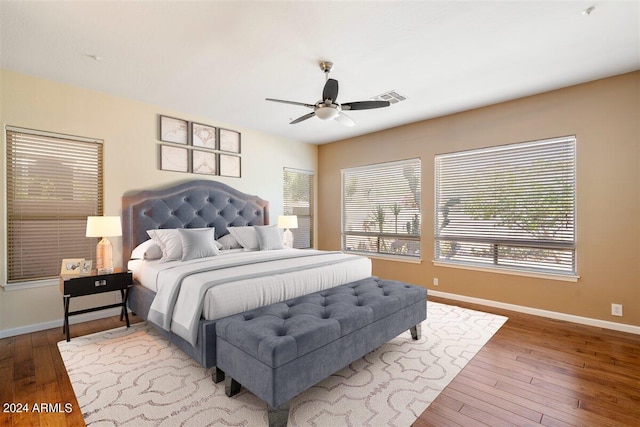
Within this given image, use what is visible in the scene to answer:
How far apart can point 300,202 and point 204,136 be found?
2.26m

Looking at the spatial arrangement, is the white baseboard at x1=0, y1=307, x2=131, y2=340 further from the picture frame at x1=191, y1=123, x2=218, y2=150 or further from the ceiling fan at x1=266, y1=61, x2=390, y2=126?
the ceiling fan at x1=266, y1=61, x2=390, y2=126

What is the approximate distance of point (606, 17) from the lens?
2.27 m

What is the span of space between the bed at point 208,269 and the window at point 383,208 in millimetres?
1717

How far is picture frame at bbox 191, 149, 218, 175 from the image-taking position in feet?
14.7

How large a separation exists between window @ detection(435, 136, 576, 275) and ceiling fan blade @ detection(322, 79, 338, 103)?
8.27 ft

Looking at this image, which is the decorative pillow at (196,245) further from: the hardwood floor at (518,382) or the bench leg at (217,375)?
the bench leg at (217,375)

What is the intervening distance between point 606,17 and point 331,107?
2.20m

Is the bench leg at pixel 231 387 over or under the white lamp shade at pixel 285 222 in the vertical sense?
under

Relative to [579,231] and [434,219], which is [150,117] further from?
[579,231]

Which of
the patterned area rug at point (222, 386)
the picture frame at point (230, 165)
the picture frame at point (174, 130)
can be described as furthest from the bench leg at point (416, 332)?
the picture frame at point (174, 130)

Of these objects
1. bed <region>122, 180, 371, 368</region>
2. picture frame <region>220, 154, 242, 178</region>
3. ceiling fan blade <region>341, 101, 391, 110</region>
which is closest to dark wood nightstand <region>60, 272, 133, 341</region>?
bed <region>122, 180, 371, 368</region>

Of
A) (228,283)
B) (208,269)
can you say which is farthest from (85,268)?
(228,283)

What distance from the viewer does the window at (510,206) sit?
3584 mm

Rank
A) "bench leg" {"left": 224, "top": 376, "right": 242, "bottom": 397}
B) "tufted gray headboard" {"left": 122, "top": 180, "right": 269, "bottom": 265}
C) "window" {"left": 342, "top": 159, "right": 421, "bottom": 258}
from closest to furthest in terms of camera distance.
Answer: "bench leg" {"left": 224, "top": 376, "right": 242, "bottom": 397}
"tufted gray headboard" {"left": 122, "top": 180, "right": 269, "bottom": 265}
"window" {"left": 342, "top": 159, "right": 421, "bottom": 258}
